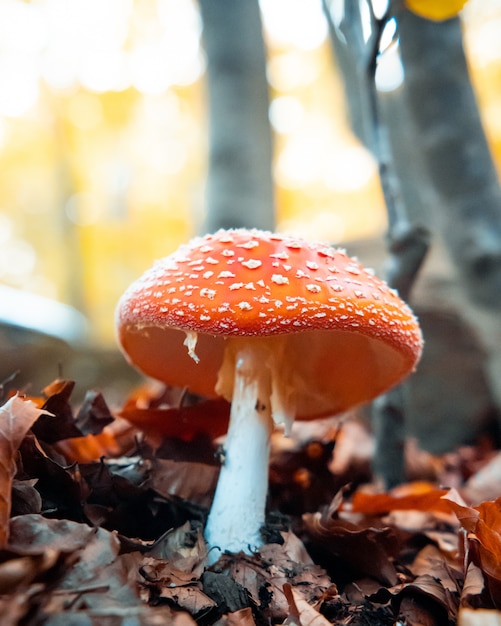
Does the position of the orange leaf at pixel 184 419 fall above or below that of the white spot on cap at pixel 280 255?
below

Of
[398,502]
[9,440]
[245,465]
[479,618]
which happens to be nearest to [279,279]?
[245,465]

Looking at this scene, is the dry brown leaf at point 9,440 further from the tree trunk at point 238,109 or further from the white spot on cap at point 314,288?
the tree trunk at point 238,109

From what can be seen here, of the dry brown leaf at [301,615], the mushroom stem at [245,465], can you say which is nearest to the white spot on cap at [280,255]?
the mushroom stem at [245,465]

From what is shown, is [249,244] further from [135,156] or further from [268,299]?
[135,156]

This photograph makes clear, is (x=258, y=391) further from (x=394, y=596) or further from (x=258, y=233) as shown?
(x=394, y=596)

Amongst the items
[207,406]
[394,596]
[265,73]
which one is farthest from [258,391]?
[265,73]

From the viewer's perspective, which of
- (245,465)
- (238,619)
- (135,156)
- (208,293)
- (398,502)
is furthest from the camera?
(135,156)

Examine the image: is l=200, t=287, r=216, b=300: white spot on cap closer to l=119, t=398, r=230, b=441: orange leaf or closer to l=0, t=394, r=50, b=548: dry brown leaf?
l=0, t=394, r=50, b=548: dry brown leaf
